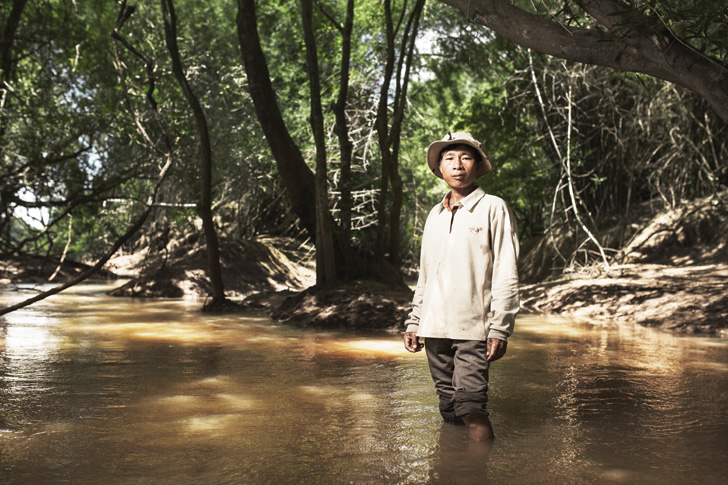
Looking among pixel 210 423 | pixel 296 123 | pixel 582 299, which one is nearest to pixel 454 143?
pixel 210 423

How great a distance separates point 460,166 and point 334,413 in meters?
1.51

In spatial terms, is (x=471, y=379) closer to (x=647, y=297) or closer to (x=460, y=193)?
(x=460, y=193)

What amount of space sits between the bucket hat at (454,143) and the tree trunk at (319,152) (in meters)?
4.88

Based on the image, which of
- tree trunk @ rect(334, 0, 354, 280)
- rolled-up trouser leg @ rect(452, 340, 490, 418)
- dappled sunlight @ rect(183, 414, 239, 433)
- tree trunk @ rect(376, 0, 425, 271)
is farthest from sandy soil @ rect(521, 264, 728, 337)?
dappled sunlight @ rect(183, 414, 239, 433)

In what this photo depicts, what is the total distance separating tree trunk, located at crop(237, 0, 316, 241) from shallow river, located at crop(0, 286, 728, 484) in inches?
143

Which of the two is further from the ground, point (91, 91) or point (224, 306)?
point (91, 91)

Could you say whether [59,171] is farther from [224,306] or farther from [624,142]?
[624,142]

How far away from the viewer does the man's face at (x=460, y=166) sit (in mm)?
3648

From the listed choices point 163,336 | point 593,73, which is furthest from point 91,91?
point 593,73

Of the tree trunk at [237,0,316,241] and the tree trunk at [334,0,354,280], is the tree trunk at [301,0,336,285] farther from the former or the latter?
the tree trunk at [237,0,316,241]

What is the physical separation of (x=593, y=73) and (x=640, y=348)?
22.1 ft

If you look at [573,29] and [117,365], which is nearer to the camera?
[573,29]

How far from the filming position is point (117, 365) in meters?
5.25

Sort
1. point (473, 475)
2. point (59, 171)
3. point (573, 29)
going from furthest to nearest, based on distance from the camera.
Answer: point (59, 171), point (573, 29), point (473, 475)
